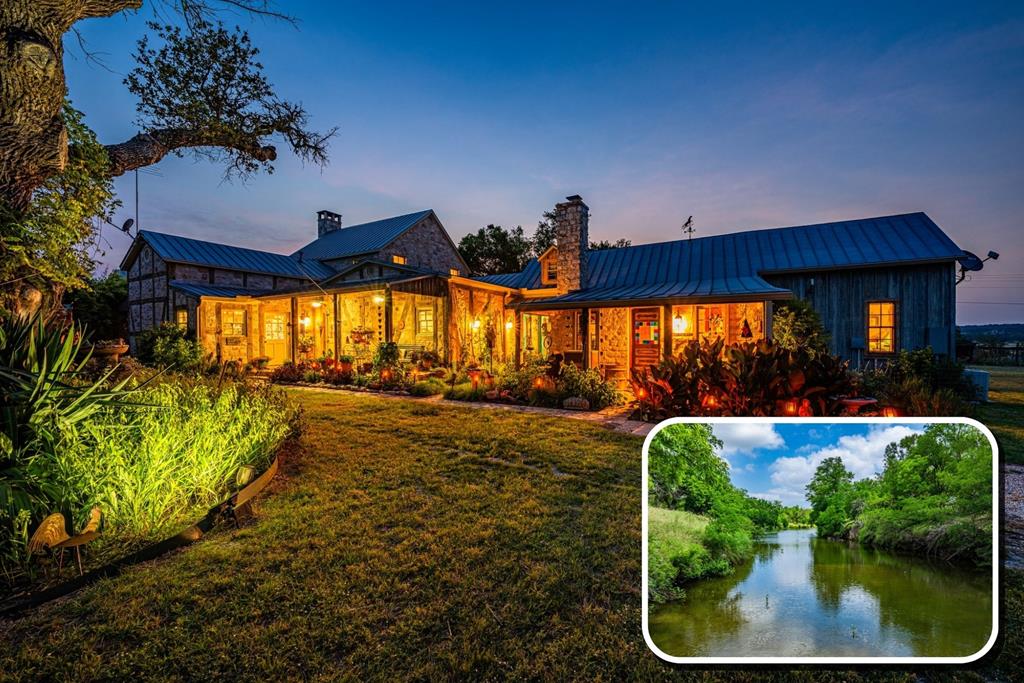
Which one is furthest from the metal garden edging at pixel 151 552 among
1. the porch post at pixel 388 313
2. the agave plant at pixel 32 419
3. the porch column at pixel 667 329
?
the porch column at pixel 667 329

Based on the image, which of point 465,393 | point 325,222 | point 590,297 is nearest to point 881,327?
point 590,297

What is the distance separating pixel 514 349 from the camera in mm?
16016

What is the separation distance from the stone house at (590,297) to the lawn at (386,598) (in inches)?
318

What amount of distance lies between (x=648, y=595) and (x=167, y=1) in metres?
9.24

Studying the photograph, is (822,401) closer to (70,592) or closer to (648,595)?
(648,595)

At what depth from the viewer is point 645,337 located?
14.2m

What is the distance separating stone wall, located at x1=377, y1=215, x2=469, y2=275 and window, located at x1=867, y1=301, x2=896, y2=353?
17565mm

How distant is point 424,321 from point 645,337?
8.14m

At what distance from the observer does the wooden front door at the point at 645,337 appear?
13945 millimetres

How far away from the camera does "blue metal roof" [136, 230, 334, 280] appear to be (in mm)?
19453

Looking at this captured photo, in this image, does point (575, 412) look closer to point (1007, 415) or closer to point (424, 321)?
point (1007, 415)

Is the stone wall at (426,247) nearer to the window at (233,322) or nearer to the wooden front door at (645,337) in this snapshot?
the window at (233,322)

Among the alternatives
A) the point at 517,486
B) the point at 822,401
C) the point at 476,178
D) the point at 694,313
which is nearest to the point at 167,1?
the point at 517,486

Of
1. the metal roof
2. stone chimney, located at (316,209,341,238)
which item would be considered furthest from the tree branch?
stone chimney, located at (316,209,341,238)
